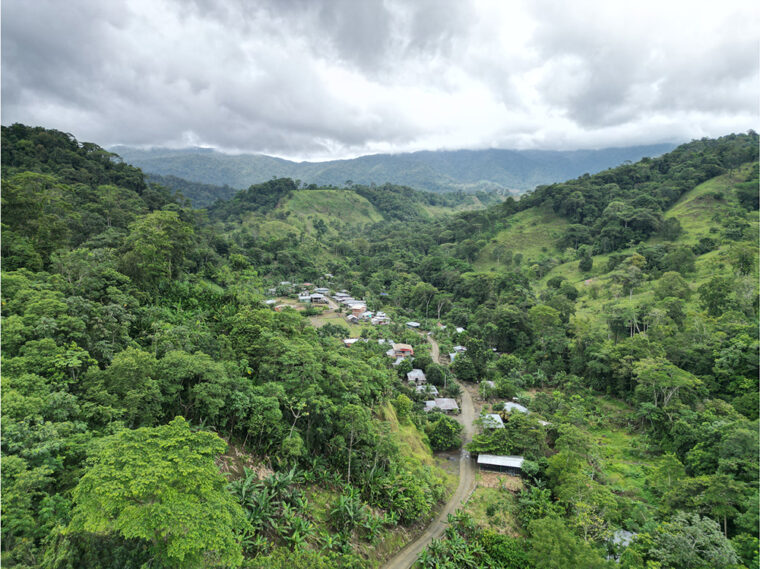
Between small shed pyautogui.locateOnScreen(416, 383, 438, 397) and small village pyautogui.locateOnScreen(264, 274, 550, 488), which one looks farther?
small shed pyautogui.locateOnScreen(416, 383, 438, 397)

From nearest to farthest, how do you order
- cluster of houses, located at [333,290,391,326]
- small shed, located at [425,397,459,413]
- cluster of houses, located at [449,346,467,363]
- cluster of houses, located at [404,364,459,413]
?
small shed, located at [425,397,459,413]
cluster of houses, located at [404,364,459,413]
cluster of houses, located at [449,346,467,363]
cluster of houses, located at [333,290,391,326]

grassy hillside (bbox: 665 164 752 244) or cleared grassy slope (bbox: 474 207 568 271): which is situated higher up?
grassy hillside (bbox: 665 164 752 244)

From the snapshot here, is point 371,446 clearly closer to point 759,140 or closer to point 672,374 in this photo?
point 672,374

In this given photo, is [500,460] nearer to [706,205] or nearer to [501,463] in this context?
[501,463]

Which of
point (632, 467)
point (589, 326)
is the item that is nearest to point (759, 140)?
point (589, 326)

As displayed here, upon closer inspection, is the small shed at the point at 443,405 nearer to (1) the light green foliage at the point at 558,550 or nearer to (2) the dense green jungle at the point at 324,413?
(2) the dense green jungle at the point at 324,413

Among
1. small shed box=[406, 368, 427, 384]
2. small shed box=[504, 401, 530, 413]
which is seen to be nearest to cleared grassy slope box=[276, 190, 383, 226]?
small shed box=[406, 368, 427, 384]

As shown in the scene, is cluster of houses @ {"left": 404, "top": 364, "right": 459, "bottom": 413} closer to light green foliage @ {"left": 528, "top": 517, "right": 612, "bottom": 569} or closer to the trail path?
the trail path
